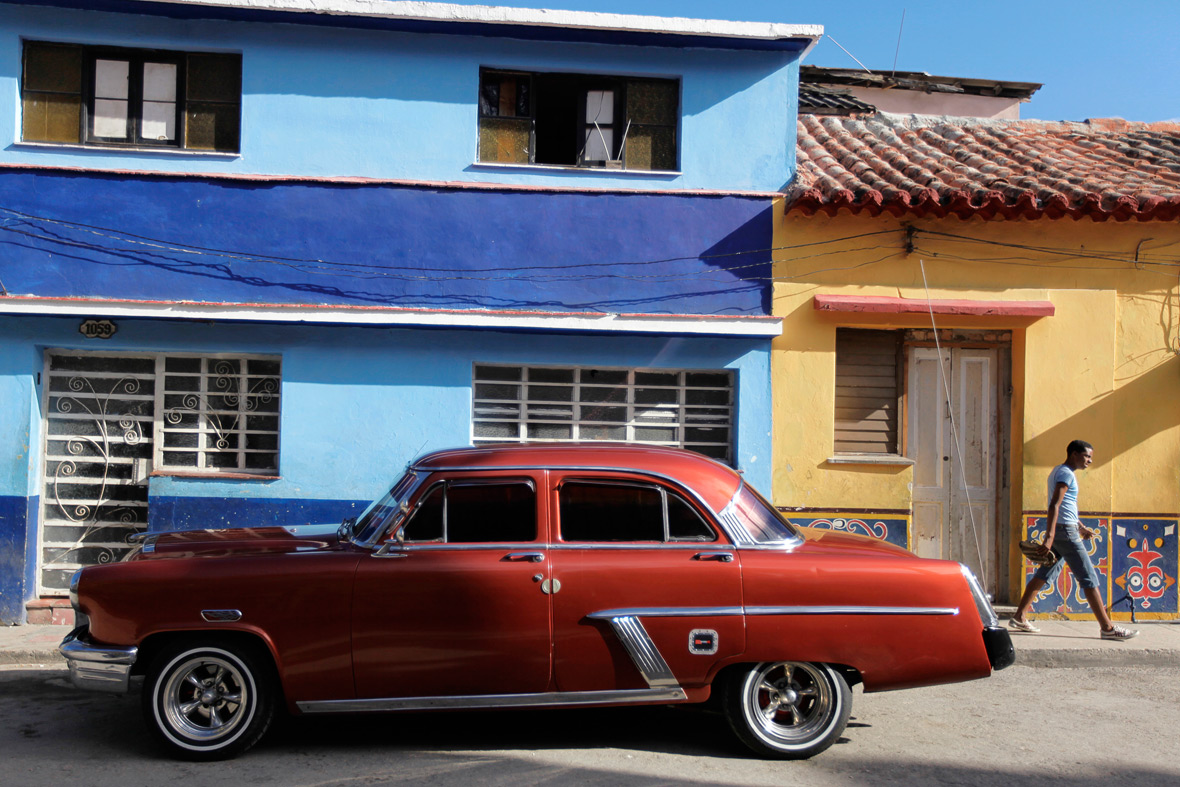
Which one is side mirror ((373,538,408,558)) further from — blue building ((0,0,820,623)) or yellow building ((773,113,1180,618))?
yellow building ((773,113,1180,618))

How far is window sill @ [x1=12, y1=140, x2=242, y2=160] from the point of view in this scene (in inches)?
321

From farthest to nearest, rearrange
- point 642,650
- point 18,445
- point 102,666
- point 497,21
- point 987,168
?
point 987,168
point 497,21
point 18,445
point 642,650
point 102,666

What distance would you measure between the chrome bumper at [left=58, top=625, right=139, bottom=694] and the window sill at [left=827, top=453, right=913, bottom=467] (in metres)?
6.00

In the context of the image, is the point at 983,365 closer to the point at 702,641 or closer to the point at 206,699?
the point at 702,641

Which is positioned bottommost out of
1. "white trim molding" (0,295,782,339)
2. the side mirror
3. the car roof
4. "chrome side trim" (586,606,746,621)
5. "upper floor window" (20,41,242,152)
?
"chrome side trim" (586,606,746,621)

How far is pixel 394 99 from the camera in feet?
27.9

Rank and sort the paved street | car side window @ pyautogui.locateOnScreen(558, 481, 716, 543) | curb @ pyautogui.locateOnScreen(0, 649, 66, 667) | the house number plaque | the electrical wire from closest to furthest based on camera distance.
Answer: the paved street
car side window @ pyautogui.locateOnScreen(558, 481, 716, 543)
curb @ pyautogui.locateOnScreen(0, 649, 66, 667)
the house number plaque
the electrical wire

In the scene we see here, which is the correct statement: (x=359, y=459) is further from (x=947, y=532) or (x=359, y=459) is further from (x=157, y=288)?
(x=947, y=532)

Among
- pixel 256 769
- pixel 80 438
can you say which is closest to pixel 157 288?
pixel 80 438

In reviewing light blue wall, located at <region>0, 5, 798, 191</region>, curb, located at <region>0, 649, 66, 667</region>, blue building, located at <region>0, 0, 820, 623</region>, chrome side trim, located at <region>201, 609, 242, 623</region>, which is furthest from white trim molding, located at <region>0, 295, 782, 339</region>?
chrome side trim, located at <region>201, 609, 242, 623</region>

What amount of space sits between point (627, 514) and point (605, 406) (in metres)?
3.70

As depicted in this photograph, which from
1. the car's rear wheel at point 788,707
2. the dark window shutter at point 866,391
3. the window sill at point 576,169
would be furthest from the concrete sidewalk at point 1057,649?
the window sill at point 576,169

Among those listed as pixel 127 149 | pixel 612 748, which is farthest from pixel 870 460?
pixel 127 149

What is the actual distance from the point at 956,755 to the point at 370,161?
6683 millimetres
